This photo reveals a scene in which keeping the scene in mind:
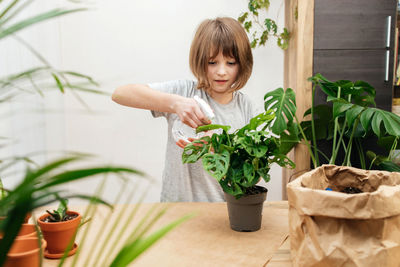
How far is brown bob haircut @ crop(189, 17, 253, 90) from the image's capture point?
1457mm

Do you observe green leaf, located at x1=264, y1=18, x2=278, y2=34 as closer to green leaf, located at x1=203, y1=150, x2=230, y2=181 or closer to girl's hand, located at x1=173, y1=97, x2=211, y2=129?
girl's hand, located at x1=173, y1=97, x2=211, y2=129

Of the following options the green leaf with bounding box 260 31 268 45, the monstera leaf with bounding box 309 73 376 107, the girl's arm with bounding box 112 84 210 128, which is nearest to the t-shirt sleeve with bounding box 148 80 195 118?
the girl's arm with bounding box 112 84 210 128

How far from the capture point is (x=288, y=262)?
0.84 metres

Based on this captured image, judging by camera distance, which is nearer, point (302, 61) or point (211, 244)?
point (211, 244)

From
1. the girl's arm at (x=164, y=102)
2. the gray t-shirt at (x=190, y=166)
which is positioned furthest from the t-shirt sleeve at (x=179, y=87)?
the girl's arm at (x=164, y=102)

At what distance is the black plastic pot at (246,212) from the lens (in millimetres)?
1007

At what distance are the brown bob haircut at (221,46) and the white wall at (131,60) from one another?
129 centimetres

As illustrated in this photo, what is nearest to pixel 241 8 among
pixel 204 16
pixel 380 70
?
pixel 204 16

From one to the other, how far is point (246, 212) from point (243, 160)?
0.53ft

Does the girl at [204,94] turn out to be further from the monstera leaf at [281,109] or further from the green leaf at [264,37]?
the green leaf at [264,37]

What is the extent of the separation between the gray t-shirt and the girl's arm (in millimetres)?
122

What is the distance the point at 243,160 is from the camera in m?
1.01

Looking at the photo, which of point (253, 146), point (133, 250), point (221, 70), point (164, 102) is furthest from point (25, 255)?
point (221, 70)

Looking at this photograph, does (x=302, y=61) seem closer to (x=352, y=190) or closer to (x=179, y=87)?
(x=179, y=87)
